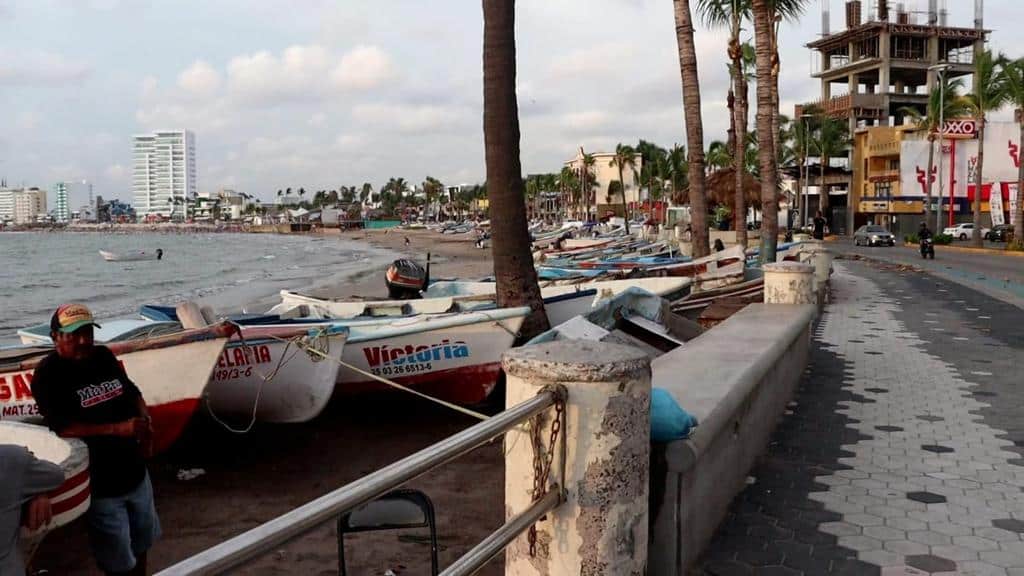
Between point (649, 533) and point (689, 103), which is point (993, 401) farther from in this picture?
point (689, 103)

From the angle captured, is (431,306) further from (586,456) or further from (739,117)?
(739,117)

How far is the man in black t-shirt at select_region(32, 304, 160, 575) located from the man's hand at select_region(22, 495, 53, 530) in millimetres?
1225

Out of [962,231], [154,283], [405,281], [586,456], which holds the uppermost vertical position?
[962,231]

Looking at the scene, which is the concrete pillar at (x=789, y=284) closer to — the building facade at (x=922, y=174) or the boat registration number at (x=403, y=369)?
the boat registration number at (x=403, y=369)

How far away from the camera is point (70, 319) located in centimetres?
461

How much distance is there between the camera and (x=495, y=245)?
10.1 m

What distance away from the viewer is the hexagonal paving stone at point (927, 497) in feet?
17.5

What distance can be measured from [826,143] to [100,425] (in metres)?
67.6

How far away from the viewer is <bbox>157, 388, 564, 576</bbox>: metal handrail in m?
1.84

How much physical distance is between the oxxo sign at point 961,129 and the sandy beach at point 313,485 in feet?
145

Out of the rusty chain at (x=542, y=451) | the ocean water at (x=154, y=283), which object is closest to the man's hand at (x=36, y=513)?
the rusty chain at (x=542, y=451)

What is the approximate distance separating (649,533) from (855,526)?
163 cm

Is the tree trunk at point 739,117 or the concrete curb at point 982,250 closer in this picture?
the tree trunk at point 739,117

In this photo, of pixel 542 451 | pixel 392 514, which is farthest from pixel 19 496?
pixel 542 451
